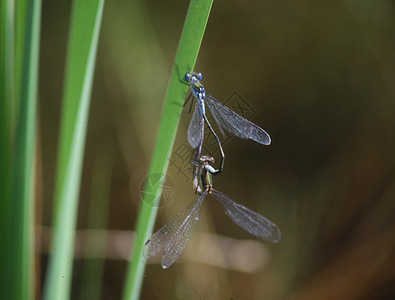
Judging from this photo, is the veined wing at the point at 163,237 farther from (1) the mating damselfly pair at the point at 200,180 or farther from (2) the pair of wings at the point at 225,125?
(2) the pair of wings at the point at 225,125

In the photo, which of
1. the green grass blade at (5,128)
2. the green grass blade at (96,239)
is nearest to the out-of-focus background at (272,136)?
the green grass blade at (96,239)

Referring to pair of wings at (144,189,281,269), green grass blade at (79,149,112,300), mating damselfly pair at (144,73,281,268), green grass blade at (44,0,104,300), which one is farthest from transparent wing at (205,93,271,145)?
green grass blade at (79,149,112,300)

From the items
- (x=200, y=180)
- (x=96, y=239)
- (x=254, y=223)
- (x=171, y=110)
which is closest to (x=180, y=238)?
(x=200, y=180)

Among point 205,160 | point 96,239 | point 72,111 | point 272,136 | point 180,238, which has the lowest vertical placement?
point 96,239

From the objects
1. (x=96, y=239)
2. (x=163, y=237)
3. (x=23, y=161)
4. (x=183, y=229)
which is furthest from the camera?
(x=96, y=239)

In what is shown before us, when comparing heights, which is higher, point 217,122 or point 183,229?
point 217,122

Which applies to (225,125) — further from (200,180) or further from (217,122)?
(200,180)

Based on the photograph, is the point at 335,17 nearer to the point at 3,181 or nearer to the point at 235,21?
the point at 235,21

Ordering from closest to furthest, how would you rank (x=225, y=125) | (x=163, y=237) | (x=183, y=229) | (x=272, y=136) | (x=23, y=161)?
(x=23, y=161) < (x=163, y=237) < (x=183, y=229) < (x=225, y=125) < (x=272, y=136)
